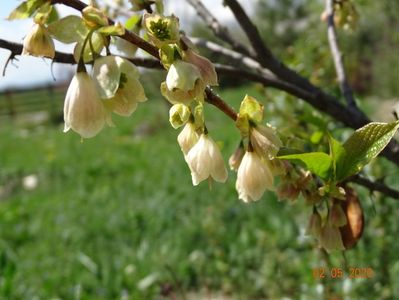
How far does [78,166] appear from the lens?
596 centimetres

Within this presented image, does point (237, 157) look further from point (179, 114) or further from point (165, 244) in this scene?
point (165, 244)

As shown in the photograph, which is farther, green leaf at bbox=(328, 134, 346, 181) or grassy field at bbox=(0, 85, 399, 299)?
grassy field at bbox=(0, 85, 399, 299)

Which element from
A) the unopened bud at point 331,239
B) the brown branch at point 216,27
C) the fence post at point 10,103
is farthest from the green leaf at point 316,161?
the fence post at point 10,103

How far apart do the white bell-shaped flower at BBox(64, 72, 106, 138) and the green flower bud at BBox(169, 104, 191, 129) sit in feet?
0.29

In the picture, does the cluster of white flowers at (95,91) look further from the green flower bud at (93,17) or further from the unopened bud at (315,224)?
the unopened bud at (315,224)

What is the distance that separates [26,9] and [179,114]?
187 mm

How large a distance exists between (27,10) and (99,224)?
3.08 m

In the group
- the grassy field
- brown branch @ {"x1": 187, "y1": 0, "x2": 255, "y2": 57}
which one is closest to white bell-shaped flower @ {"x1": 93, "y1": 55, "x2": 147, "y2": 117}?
brown branch @ {"x1": 187, "y1": 0, "x2": 255, "y2": 57}

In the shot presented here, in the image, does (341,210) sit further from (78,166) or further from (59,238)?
(78,166)

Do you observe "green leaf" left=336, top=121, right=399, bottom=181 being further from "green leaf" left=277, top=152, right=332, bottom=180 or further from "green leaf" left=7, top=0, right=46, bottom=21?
"green leaf" left=7, top=0, right=46, bottom=21

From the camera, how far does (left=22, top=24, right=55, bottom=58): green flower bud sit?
54 cm

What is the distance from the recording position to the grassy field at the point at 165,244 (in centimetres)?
225

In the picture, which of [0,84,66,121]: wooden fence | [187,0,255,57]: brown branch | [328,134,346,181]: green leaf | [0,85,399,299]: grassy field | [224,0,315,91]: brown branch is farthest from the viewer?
[0,84,66,121]: wooden fence

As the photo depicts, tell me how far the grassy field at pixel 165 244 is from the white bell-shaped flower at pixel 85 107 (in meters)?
0.96
